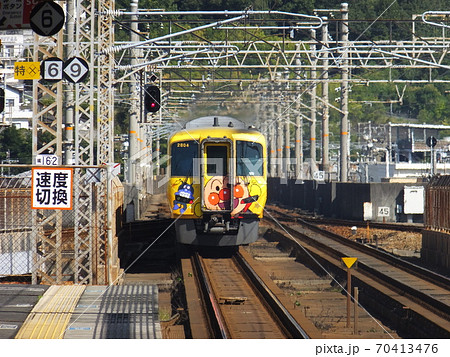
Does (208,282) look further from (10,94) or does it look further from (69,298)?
(10,94)

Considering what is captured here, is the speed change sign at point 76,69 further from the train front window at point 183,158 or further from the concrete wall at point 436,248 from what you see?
the concrete wall at point 436,248

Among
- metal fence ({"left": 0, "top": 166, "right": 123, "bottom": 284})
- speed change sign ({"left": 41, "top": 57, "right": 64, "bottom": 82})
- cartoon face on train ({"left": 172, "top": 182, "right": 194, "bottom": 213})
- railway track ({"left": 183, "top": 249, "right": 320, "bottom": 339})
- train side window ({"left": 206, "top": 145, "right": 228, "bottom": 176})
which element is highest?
speed change sign ({"left": 41, "top": 57, "right": 64, "bottom": 82})

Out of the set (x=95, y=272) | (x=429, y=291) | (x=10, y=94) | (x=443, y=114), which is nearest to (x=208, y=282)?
(x=95, y=272)

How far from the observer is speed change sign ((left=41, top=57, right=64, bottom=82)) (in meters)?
16.0

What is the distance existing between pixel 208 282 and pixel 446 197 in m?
6.86

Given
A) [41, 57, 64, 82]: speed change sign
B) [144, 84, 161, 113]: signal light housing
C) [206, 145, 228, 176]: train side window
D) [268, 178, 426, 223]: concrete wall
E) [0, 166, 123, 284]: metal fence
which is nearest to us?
[0, 166, 123, 284]: metal fence

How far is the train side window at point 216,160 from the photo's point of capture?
19.7 m

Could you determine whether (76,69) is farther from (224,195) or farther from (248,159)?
(248,159)

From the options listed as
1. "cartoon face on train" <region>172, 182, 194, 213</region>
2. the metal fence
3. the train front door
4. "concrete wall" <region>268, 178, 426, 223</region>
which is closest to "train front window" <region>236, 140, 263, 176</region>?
the train front door

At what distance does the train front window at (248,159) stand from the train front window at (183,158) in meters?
1.06

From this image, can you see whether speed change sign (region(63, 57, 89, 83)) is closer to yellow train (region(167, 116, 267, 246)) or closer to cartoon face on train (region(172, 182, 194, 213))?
yellow train (region(167, 116, 267, 246))

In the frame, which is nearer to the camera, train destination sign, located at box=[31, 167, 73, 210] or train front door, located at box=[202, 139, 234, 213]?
train destination sign, located at box=[31, 167, 73, 210]

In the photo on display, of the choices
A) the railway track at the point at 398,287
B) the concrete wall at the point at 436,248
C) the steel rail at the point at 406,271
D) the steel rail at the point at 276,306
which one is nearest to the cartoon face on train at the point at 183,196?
the steel rail at the point at 276,306

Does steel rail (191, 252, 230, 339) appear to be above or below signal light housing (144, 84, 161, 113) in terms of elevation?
below
